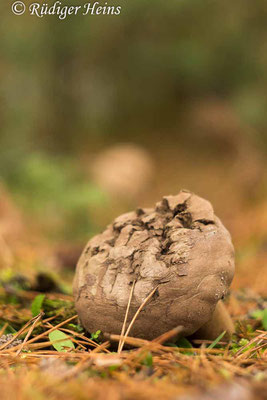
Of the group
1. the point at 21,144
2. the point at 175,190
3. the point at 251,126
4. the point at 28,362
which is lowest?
the point at 28,362

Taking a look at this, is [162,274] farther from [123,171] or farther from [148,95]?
[148,95]

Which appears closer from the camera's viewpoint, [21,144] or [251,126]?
[21,144]

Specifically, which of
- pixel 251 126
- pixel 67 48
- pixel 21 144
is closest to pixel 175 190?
pixel 251 126

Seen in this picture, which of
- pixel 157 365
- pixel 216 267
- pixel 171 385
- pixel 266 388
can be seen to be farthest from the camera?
pixel 216 267

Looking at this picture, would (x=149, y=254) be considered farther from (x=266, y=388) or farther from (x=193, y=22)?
(x=193, y=22)

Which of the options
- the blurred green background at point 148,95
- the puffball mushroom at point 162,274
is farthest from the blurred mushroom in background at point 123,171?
the puffball mushroom at point 162,274

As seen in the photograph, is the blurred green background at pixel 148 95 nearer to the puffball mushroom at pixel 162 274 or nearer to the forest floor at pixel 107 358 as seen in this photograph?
the forest floor at pixel 107 358
